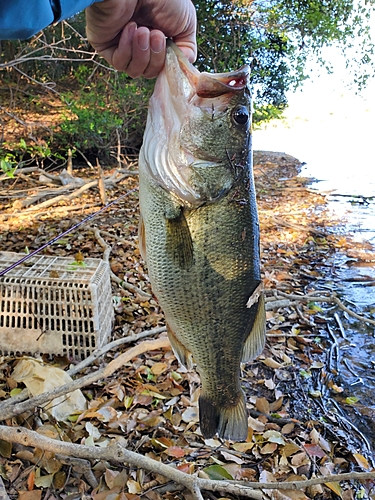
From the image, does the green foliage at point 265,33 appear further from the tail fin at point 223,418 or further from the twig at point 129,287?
the tail fin at point 223,418

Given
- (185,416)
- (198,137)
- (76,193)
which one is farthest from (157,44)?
(76,193)

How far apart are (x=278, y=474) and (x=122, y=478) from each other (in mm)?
886

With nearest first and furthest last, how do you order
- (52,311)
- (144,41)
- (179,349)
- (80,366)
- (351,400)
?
1. (144,41)
2. (179,349)
3. (80,366)
4. (52,311)
5. (351,400)

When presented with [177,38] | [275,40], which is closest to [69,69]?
[275,40]

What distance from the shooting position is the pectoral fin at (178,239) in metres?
1.61

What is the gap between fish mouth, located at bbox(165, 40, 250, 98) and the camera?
153 cm

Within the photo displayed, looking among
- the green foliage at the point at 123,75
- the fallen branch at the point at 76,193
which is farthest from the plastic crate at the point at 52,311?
the green foliage at the point at 123,75

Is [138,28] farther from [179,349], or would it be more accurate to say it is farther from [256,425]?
[256,425]

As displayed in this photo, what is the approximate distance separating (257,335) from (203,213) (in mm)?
497

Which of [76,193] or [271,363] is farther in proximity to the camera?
[76,193]

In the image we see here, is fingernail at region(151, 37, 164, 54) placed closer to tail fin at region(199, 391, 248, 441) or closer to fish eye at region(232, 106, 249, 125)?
fish eye at region(232, 106, 249, 125)

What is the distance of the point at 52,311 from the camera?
3309 mm

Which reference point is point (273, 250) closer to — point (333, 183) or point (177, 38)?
point (177, 38)

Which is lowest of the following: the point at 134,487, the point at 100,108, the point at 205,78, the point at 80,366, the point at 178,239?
the point at 134,487
